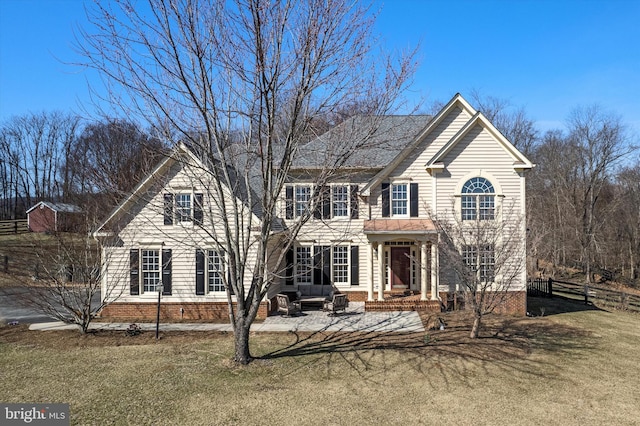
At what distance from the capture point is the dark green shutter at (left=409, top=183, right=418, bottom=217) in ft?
56.1

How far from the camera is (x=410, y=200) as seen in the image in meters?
17.2

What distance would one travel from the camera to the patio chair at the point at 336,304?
15047 millimetres

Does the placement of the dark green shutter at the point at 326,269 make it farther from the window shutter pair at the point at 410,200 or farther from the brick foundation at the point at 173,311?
the brick foundation at the point at 173,311

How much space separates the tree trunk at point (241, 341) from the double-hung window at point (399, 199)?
9628 mm

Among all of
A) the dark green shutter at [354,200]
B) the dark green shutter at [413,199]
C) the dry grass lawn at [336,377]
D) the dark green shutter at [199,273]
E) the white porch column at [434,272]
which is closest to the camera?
the dry grass lawn at [336,377]

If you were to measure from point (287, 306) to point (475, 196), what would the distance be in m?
9.03

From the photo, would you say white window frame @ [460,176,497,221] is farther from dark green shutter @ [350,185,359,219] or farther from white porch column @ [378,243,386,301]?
dark green shutter @ [350,185,359,219]

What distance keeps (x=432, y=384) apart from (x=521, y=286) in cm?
934

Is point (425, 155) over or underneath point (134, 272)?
over

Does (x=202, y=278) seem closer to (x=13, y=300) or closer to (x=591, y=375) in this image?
(x=13, y=300)

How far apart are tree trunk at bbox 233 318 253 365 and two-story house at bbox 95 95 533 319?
434 cm

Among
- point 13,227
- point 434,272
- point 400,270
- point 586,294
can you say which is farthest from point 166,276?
point 13,227

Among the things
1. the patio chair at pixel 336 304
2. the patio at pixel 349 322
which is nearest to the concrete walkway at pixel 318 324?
the patio at pixel 349 322

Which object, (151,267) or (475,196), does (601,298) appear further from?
(151,267)
